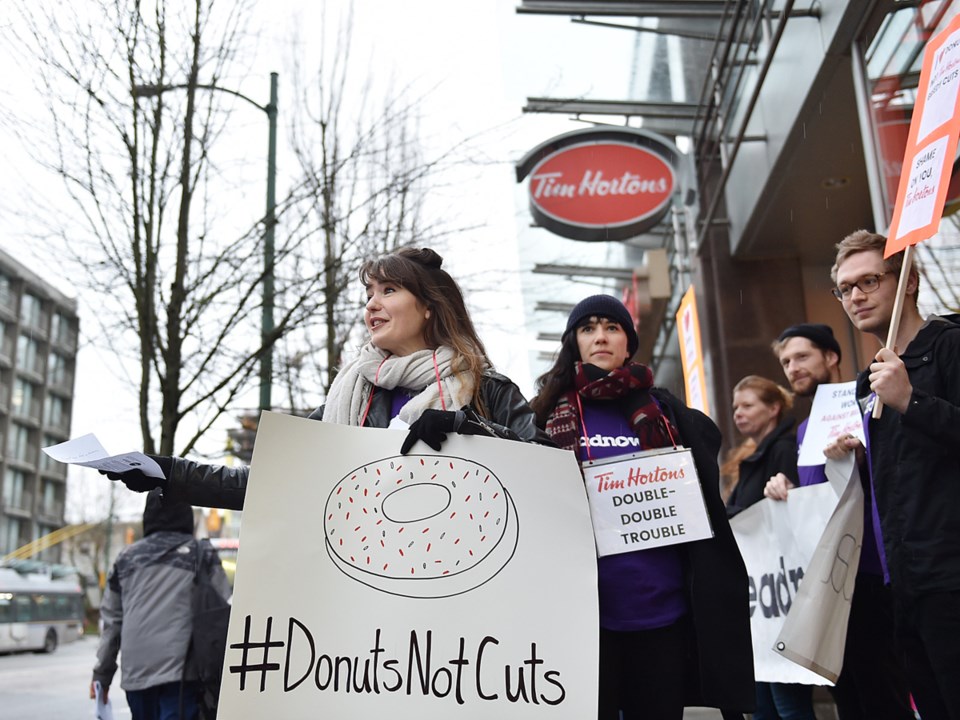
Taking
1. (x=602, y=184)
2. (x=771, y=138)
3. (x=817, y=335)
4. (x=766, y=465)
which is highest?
(x=602, y=184)

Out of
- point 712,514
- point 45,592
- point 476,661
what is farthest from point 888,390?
point 45,592

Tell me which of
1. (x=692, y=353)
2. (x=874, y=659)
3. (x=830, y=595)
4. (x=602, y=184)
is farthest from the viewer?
(x=602, y=184)

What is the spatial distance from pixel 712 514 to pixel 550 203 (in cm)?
873

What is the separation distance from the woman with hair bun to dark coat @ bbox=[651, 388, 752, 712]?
1805mm

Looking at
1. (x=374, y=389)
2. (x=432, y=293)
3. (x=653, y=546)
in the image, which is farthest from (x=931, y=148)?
(x=374, y=389)

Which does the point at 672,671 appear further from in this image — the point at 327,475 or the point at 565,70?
the point at 565,70

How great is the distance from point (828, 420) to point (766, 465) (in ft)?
2.42

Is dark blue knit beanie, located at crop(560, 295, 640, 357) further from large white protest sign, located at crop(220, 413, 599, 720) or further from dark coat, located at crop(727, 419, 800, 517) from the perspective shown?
dark coat, located at crop(727, 419, 800, 517)

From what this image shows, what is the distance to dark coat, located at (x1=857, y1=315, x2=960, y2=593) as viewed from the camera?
2889 millimetres

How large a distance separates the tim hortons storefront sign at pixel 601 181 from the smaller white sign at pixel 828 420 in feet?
23.6

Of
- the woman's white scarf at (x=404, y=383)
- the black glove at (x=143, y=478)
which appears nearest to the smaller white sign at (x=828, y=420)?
the woman's white scarf at (x=404, y=383)

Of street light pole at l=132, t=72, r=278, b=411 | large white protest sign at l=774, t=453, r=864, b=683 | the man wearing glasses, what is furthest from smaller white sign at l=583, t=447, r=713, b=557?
street light pole at l=132, t=72, r=278, b=411

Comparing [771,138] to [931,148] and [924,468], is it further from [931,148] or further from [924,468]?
[924,468]

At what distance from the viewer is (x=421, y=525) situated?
8.11ft
